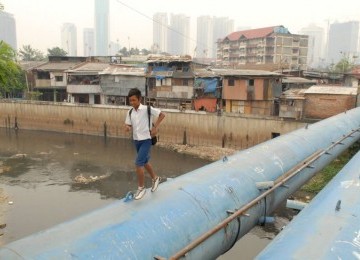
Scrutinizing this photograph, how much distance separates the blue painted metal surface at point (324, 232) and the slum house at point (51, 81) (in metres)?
41.4

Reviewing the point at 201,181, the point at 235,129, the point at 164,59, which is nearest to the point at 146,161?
the point at 201,181

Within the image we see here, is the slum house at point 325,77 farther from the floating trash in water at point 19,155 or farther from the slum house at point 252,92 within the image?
Result: the floating trash in water at point 19,155

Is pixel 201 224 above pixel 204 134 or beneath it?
above

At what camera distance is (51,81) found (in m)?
43.8

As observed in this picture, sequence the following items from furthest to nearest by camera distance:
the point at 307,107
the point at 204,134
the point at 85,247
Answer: the point at 204,134
the point at 307,107
the point at 85,247

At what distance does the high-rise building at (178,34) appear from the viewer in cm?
16100

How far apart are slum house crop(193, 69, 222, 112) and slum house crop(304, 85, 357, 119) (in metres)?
9.19

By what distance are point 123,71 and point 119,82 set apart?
4.38 feet

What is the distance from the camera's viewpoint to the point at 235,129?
95.0 ft

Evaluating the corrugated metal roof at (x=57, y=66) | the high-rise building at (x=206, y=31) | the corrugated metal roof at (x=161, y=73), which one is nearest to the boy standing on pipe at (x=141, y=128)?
the corrugated metal roof at (x=161, y=73)

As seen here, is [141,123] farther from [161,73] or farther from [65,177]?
[161,73]

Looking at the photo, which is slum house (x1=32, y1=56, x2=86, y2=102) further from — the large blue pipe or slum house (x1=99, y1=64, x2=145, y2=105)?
the large blue pipe

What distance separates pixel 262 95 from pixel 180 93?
880 centimetres

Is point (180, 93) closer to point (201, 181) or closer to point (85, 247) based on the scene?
point (201, 181)
